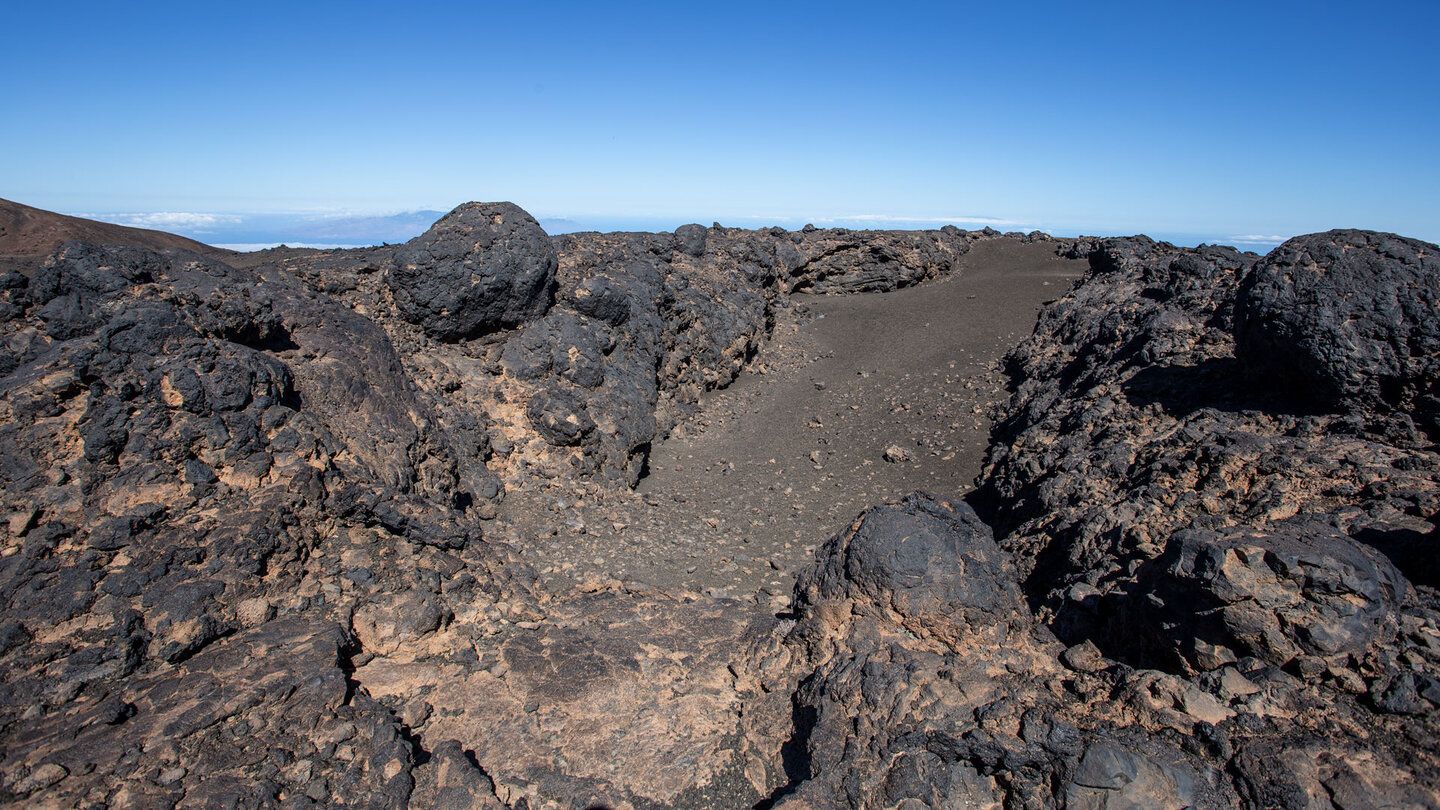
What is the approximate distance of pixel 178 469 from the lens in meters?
4.70

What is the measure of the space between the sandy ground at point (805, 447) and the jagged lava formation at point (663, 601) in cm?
90

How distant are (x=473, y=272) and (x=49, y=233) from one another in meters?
11.7

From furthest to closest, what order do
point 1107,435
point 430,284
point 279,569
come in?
point 430,284
point 1107,435
point 279,569

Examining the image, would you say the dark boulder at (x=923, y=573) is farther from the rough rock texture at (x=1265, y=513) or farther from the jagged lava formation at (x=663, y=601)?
the rough rock texture at (x=1265, y=513)

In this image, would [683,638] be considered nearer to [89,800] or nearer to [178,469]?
[89,800]

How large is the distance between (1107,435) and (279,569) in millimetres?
7751

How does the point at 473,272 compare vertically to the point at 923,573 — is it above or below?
above

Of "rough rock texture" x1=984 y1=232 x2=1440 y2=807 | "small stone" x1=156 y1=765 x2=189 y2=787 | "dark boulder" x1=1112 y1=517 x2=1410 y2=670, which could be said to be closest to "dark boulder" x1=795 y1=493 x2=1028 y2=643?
"rough rock texture" x1=984 y1=232 x2=1440 y2=807

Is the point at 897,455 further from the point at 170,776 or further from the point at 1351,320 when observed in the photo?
the point at 170,776

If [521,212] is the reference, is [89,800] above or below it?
below

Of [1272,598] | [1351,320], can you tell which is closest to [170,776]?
[1272,598]

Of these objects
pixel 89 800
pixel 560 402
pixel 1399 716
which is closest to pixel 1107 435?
pixel 1399 716

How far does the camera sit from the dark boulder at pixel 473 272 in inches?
328

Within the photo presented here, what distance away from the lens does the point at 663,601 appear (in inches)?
215
